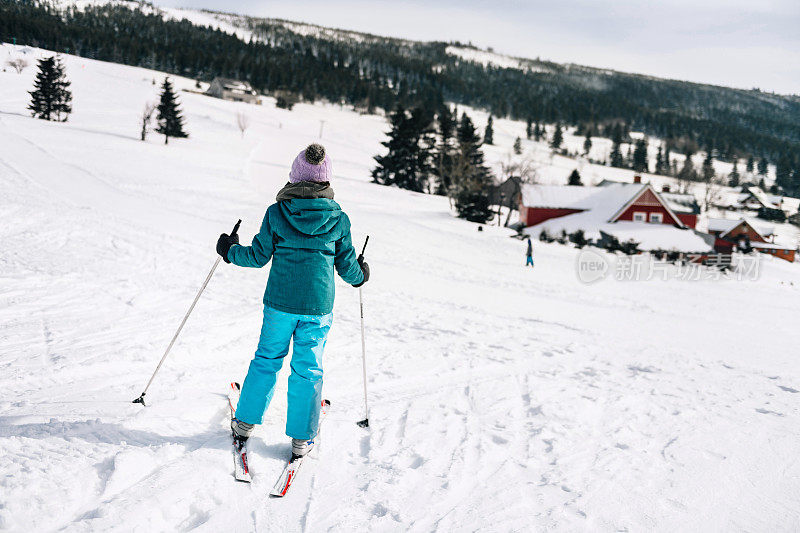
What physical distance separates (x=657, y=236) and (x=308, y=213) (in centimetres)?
4054

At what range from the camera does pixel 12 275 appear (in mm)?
6480

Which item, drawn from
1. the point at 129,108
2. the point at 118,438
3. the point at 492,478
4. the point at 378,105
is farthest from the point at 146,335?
the point at 378,105

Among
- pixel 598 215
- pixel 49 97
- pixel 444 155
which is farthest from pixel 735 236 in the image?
pixel 49 97

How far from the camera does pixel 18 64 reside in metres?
60.8

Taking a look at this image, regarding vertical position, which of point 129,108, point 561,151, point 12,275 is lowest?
point 12,275

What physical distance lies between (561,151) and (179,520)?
389 ft

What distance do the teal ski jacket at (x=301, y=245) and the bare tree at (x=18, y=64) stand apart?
76713 millimetres

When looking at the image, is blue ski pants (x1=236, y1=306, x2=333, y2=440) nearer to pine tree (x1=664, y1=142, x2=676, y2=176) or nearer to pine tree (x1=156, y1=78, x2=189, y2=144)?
pine tree (x1=156, y1=78, x2=189, y2=144)

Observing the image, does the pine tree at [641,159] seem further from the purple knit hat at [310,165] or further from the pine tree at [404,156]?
the purple knit hat at [310,165]

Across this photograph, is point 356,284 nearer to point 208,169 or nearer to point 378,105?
point 208,169

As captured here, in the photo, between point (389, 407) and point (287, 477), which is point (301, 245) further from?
point (389, 407)

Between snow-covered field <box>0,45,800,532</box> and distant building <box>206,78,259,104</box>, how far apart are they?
77.0m

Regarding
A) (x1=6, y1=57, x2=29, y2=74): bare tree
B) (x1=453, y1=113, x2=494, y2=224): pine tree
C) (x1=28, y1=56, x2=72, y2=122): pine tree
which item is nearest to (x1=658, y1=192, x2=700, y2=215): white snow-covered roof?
(x1=453, y1=113, x2=494, y2=224): pine tree

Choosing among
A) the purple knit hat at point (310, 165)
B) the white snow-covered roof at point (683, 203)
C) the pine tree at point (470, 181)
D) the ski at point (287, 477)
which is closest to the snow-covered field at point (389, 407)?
the ski at point (287, 477)
